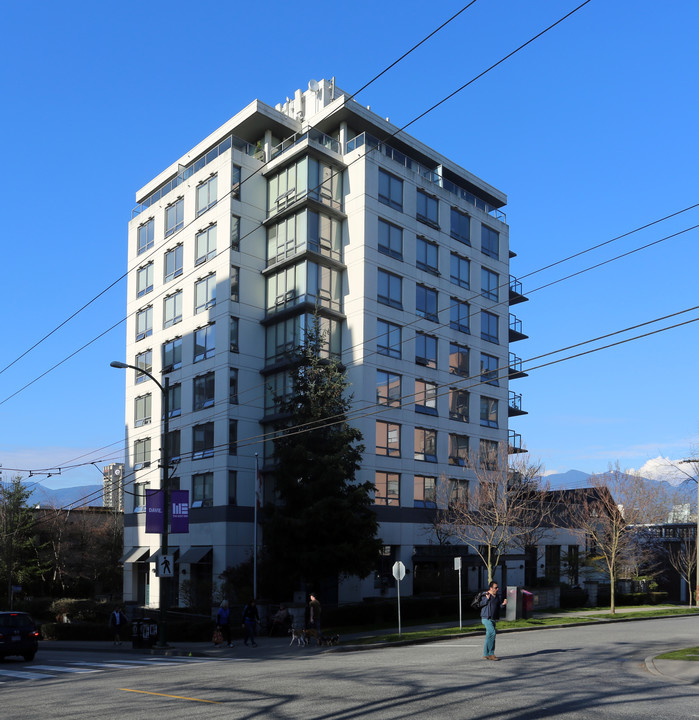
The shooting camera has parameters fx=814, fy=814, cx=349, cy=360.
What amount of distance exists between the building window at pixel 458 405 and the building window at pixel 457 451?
1.22m

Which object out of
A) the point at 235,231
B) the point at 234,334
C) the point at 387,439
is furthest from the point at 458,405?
the point at 235,231

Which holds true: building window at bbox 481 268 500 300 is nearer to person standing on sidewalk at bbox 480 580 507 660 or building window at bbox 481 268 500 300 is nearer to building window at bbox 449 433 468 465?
building window at bbox 449 433 468 465

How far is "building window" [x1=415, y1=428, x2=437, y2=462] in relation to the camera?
49.7 metres

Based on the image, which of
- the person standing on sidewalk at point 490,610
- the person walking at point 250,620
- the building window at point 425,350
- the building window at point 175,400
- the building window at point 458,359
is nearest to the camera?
the person standing on sidewalk at point 490,610

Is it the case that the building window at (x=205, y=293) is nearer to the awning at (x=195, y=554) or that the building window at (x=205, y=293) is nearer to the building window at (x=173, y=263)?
the building window at (x=173, y=263)

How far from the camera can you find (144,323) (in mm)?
56438

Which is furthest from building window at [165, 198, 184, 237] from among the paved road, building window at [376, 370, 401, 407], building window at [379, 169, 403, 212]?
the paved road

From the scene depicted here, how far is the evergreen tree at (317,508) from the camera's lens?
36656 mm

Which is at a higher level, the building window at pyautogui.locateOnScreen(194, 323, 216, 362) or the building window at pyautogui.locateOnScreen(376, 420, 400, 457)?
the building window at pyautogui.locateOnScreen(194, 323, 216, 362)

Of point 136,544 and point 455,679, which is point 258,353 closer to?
point 136,544

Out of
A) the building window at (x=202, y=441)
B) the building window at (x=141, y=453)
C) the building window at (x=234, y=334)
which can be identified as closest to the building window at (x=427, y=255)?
the building window at (x=234, y=334)

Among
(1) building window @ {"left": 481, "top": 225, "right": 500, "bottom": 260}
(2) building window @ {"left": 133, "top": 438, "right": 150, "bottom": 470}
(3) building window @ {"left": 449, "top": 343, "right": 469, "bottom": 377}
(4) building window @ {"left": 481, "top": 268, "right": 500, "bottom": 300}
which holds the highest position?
(1) building window @ {"left": 481, "top": 225, "right": 500, "bottom": 260}

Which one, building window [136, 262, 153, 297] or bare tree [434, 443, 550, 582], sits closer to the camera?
bare tree [434, 443, 550, 582]

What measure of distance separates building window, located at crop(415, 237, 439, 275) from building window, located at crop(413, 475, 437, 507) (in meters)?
13.1
